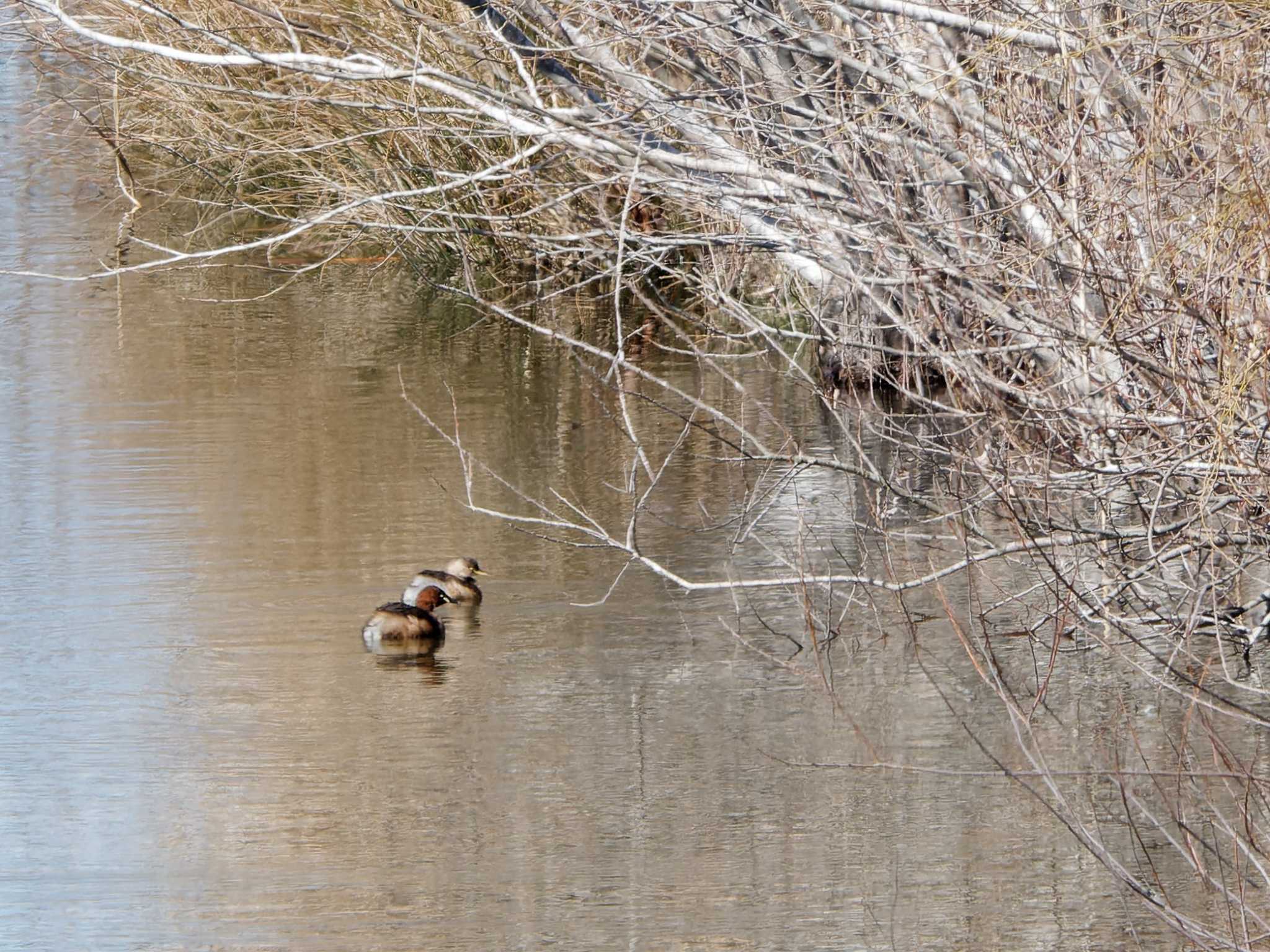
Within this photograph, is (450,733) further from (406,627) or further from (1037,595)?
(1037,595)

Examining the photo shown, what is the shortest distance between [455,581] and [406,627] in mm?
600

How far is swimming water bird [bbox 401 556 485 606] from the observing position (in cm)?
839

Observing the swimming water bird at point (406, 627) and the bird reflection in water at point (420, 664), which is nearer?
the bird reflection in water at point (420, 664)

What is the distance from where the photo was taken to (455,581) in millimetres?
8578

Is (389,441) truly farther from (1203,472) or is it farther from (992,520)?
(1203,472)

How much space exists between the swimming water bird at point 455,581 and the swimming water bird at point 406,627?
211mm

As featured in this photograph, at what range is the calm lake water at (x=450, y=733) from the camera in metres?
5.82

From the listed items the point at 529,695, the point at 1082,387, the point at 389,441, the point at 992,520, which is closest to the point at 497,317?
the point at 389,441

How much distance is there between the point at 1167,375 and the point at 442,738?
2635 mm

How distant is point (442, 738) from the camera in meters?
7.14

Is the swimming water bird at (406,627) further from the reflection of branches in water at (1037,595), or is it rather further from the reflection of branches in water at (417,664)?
the reflection of branches in water at (1037,595)

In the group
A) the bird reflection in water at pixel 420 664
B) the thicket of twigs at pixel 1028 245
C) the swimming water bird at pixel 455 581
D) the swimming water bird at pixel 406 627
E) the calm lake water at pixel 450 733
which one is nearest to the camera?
the thicket of twigs at pixel 1028 245

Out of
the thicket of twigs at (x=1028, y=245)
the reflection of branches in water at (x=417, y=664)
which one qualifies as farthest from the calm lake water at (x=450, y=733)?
the thicket of twigs at (x=1028, y=245)

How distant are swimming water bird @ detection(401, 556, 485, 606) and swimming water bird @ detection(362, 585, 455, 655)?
0.69ft
